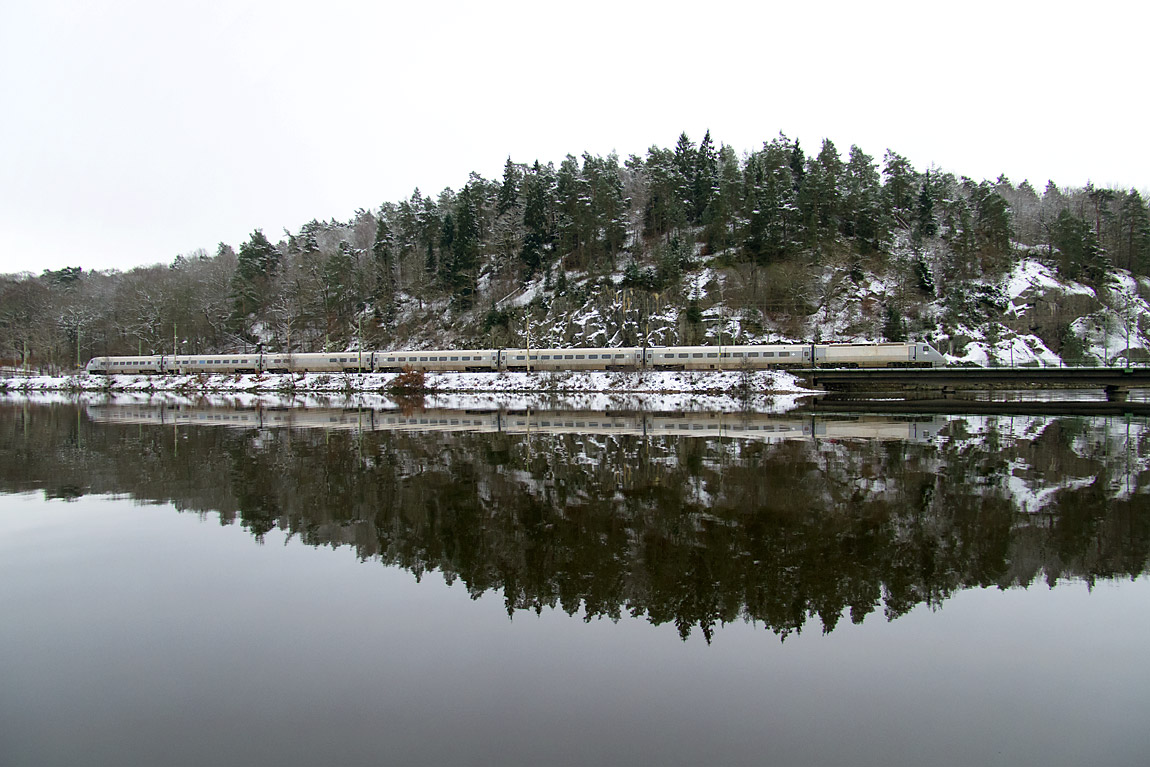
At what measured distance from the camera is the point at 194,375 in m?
72.9

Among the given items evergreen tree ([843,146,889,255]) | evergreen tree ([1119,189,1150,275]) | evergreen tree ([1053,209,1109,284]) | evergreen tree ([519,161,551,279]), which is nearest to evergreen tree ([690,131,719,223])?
evergreen tree ([843,146,889,255])

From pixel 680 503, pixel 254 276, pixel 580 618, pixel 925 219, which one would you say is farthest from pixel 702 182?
pixel 580 618

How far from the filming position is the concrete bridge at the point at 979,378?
139 ft

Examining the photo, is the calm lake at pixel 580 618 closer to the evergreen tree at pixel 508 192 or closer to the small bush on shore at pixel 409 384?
the small bush on shore at pixel 409 384

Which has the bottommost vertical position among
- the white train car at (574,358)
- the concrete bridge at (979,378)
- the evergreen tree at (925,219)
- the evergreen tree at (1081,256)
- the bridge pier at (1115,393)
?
the bridge pier at (1115,393)

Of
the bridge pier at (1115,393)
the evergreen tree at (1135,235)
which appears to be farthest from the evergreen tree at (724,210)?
the evergreen tree at (1135,235)

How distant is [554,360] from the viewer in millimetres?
63031

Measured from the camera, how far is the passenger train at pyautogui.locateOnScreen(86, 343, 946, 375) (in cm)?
5472

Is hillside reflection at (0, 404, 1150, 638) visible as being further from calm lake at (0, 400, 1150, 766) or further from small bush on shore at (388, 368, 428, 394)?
small bush on shore at (388, 368, 428, 394)

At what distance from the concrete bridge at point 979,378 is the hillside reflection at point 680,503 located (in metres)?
19.1

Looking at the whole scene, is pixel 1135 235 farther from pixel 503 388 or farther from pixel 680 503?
pixel 680 503

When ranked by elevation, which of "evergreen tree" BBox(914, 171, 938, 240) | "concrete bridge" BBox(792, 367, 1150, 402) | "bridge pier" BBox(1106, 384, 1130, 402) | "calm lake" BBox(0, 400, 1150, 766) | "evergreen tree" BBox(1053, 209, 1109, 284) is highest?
"evergreen tree" BBox(914, 171, 938, 240)

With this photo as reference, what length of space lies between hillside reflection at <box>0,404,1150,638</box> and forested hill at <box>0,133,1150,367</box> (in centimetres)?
4290

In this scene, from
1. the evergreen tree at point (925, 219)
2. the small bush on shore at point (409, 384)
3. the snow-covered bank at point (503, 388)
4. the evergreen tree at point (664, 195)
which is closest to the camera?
the snow-covered bank at point (503, 388)
